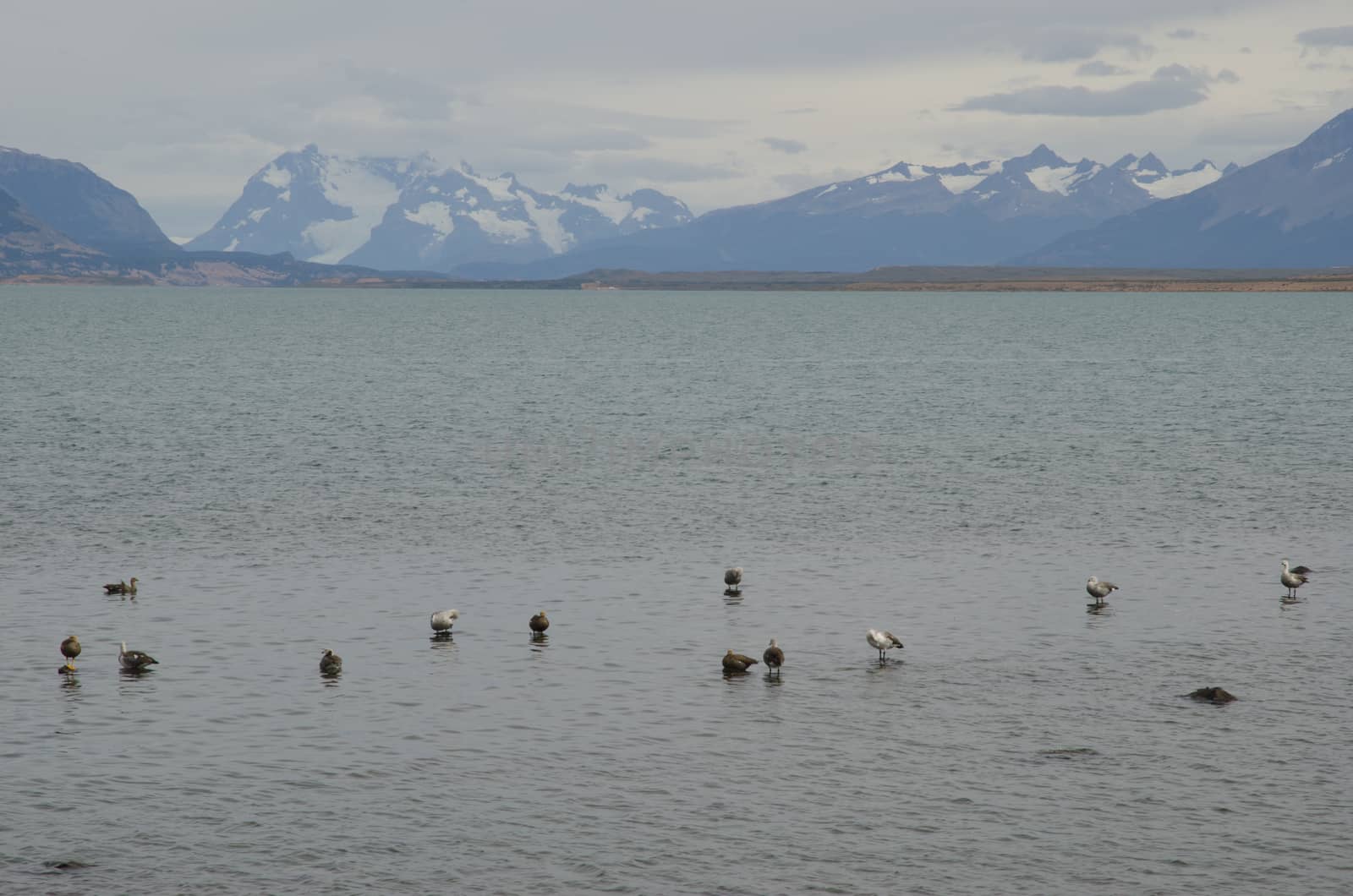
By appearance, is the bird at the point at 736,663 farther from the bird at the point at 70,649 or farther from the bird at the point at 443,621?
the bird at the point at 70,649

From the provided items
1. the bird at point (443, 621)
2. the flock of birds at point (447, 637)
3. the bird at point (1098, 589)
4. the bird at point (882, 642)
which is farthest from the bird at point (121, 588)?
the bird at point (1098, 589)

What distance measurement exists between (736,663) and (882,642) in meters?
4.07

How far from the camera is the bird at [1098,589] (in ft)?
148

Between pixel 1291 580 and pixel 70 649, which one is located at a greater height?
pixel 1291 580

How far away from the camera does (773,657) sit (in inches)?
1473

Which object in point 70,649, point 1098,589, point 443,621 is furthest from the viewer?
point 1098,589

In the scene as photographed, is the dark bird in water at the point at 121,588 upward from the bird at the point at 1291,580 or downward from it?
downward

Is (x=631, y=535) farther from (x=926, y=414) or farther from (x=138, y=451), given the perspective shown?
(x=926, y=414)

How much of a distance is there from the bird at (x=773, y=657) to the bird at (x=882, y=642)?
258 centimetres

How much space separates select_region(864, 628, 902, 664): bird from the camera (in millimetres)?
38594

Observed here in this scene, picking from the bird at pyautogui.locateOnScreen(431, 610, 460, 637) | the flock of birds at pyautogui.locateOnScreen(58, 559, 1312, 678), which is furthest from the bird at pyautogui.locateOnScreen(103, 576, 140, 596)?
the bird at pyautogui.locateOnScreen(431, 610, 460, 637)

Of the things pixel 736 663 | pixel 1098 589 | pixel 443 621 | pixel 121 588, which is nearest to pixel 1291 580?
pixel 1098 589

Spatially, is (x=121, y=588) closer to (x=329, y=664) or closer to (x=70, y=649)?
(x=70, y=649)

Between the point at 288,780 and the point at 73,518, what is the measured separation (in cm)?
3309
